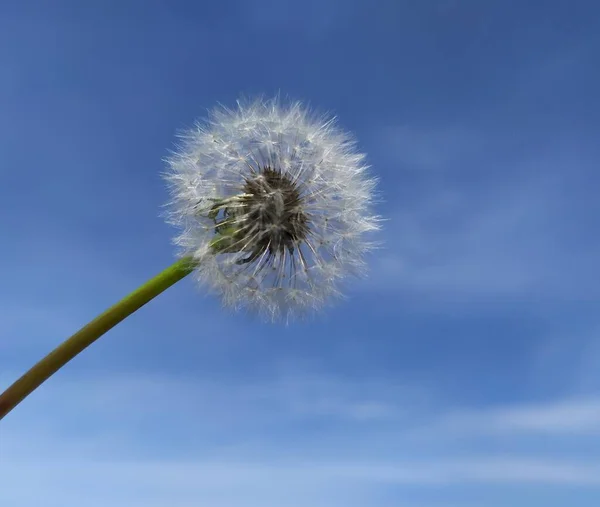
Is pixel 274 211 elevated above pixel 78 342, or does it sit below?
above

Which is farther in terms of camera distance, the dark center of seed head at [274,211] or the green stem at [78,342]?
the dark center of seed head at [274,211]

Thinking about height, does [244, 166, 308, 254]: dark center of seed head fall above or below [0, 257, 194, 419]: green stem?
above

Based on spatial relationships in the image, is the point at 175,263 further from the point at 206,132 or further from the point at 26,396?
the point at 206,132

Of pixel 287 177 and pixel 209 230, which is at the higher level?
pixel 287 177

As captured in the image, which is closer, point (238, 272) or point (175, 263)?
point (175, 263)

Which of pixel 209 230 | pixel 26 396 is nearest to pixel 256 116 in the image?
pixel 209 230

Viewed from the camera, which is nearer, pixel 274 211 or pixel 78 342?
pixel 78 342

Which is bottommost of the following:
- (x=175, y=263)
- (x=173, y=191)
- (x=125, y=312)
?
(x=125, y=312)

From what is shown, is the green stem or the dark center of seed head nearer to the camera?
the green stem
